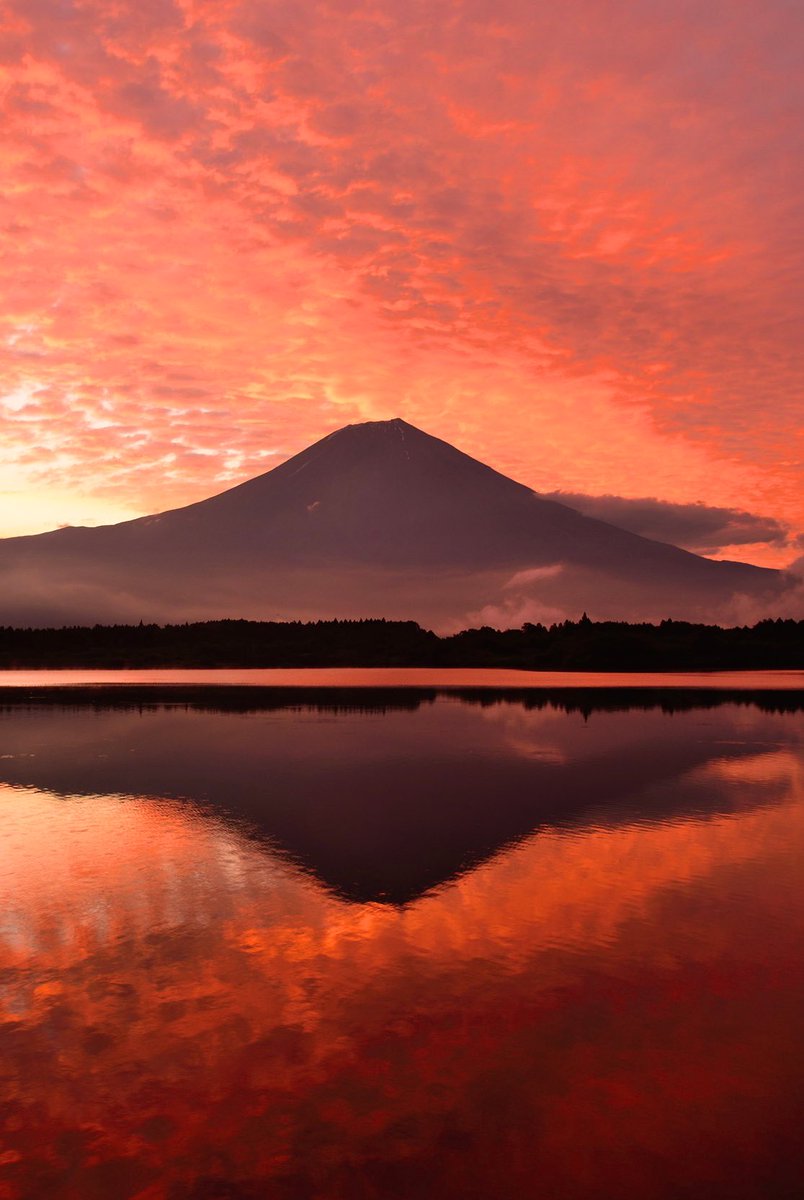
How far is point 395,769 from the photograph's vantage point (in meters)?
30.0

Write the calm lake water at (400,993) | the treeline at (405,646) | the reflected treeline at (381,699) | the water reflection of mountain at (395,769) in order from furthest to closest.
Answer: the treeline at (405,646), the reflected treeline at (381,699), the water reflection of mountain at (395,769), the calm lake water at (400,993)

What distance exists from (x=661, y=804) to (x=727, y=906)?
350 inches

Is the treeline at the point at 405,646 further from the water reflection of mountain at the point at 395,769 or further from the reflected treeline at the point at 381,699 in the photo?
the water reflection of mountain at the point at 395,769

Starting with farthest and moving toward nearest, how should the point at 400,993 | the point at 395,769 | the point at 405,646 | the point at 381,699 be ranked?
1. the point at 405,646
2. the point at 381,699
3. the point at 395,769
4. the point at 400,993

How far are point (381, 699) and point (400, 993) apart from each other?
56.2 meters

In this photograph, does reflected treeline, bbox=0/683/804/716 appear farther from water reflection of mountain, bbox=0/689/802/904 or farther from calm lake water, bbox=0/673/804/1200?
calm lake water, bbox=0/673/804/1200

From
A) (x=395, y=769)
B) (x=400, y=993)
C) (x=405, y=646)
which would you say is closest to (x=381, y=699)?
(x=395, y=769)

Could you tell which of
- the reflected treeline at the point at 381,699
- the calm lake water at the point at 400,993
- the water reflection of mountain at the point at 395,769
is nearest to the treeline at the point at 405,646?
the reflected treeline at the point at 381,699

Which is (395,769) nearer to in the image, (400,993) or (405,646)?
(400,993)

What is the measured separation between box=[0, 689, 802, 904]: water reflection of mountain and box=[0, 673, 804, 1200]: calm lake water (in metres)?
0.20

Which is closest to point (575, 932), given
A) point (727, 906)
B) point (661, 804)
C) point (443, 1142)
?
point (727, 906)

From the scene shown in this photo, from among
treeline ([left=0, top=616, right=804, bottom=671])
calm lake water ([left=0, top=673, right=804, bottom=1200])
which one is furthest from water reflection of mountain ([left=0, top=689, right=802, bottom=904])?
treeline ([left=0, top=616, right=804, bottom=671])

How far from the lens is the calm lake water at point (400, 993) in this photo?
7723 mm

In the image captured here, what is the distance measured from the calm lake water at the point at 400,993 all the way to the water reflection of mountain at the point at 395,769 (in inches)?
8.0
